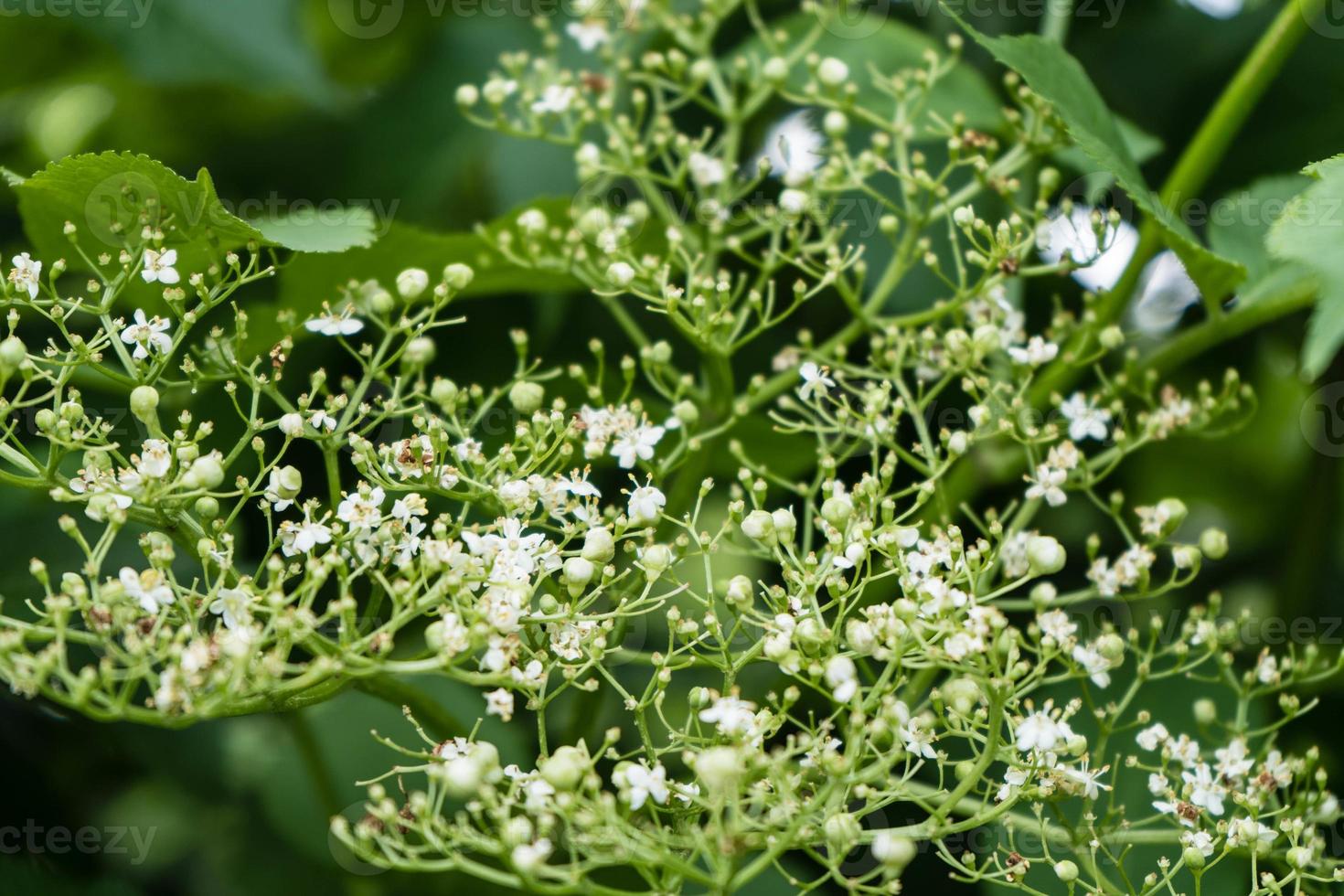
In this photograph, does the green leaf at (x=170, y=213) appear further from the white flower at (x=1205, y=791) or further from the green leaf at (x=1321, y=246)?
the white flower at (x=1205, y=791)

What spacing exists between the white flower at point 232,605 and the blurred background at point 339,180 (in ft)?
2.75

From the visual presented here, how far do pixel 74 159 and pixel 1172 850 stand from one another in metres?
1.67

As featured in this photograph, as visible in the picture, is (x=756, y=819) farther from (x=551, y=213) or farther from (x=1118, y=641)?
(x=551, y=213)

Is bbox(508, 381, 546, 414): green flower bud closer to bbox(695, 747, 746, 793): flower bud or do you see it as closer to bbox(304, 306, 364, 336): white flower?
bbox(304, 306, 364, 336): white flower

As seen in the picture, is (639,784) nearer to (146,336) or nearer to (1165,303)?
(146,336)

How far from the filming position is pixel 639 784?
117 centimetres

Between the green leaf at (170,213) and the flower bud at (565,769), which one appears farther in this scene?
→ the green leaf at (170,213)

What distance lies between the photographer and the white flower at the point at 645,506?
1.36 meters

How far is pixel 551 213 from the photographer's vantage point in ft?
5.99

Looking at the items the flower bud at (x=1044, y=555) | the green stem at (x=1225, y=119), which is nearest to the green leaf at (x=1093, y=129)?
the green stem at (x=1225, y=119)

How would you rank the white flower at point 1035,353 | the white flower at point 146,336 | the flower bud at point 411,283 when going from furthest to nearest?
the white flower at point 1035,353, the flower bud at point 411,283, the white flower at point 146,336

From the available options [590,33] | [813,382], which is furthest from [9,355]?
[590,33]

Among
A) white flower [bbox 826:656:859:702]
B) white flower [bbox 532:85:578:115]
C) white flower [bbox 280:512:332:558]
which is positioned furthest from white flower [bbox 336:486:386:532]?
white flower [bbox 532:85:578:115]

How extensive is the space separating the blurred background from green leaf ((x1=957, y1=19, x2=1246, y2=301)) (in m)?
0.38
